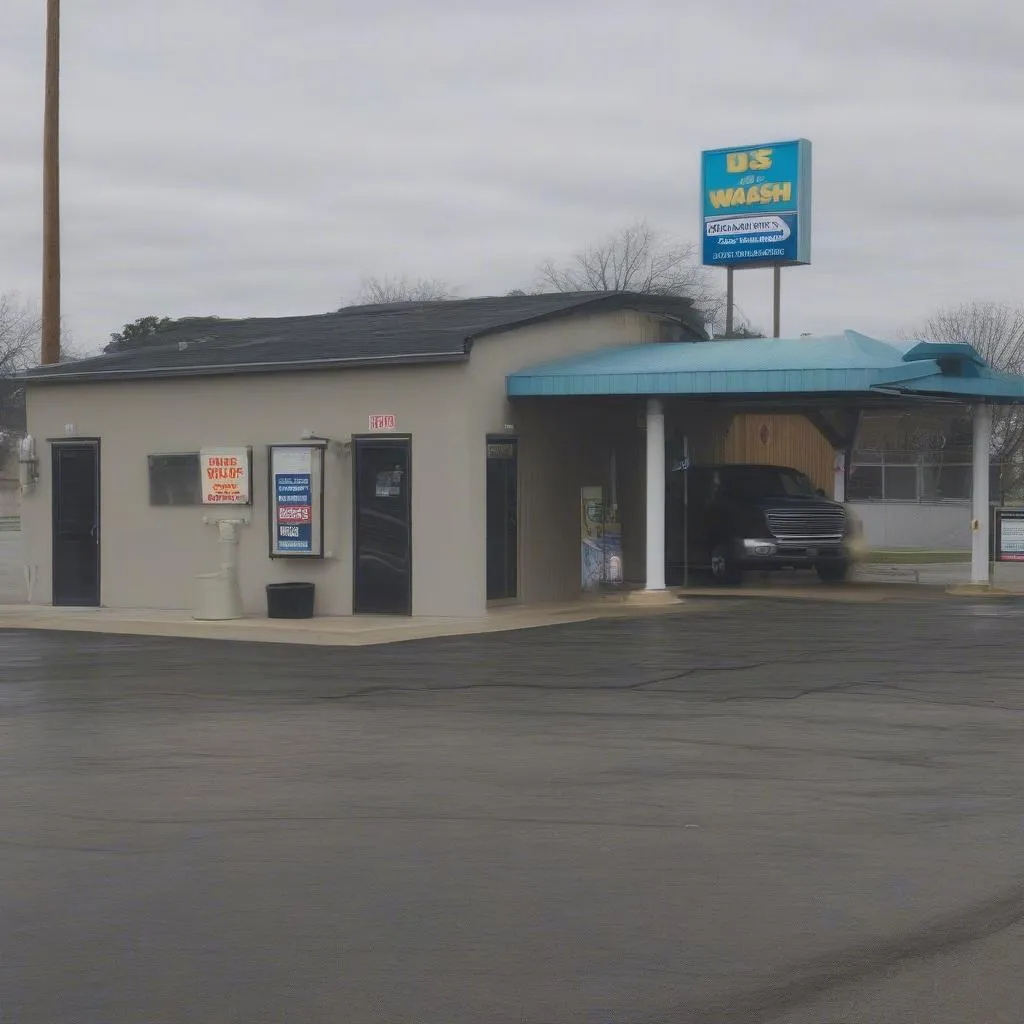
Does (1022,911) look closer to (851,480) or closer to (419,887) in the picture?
(419,887)

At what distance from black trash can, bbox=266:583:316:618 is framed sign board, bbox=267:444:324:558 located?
2.56 ft

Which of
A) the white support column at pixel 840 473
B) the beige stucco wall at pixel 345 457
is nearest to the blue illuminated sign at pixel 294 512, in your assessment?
the beige stucco wall at pixel 345 457

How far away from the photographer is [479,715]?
43.1 ft

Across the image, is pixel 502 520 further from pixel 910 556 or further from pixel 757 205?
pixel 910 556

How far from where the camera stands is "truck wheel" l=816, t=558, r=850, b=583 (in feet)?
91.8

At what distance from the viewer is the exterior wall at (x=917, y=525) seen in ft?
146

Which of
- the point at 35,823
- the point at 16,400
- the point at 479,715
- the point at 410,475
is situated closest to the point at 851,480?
the point at 410,475

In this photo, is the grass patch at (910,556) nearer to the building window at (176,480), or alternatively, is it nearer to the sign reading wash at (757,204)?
the sign reading wash at (757,204)

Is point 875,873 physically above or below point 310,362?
below

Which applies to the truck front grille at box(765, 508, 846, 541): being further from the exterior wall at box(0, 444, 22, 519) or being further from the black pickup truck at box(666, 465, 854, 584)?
the exterior wall at box(0, 444, 22, 519)

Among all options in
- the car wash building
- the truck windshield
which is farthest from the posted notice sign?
the truck windshield

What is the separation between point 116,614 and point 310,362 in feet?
15.3

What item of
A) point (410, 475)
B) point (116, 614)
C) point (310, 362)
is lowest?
point (116, 614)

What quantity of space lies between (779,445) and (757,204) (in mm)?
5153
